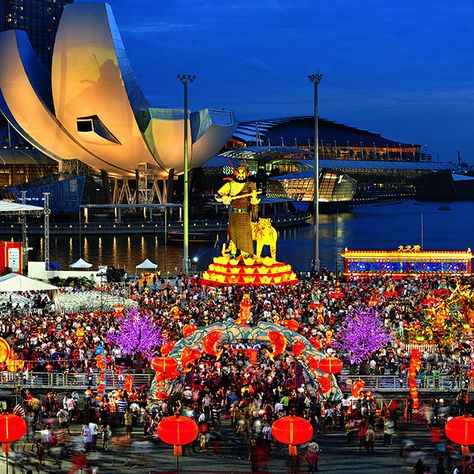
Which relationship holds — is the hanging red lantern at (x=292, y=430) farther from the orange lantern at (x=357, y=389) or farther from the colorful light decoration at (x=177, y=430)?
the orange lantern at (x=357, y=389)

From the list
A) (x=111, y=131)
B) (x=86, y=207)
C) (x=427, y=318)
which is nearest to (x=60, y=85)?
(x=111, y=131)

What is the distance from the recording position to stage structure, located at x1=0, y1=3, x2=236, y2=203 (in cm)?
6372

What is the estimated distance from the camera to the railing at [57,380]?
17.6 meters

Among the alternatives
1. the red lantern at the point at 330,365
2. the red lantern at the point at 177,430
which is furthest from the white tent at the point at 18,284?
the red lantern at the point at 177,430

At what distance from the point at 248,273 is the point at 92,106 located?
41267 mm

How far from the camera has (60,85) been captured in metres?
64.8

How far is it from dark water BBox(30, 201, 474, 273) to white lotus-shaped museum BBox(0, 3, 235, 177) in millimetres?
7868

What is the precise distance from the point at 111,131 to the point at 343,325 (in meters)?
47.1

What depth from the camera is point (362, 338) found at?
63.6ft

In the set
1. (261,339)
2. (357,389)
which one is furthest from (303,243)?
(261,339)

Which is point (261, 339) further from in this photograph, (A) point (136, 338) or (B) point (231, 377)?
(A) point (136, 338)

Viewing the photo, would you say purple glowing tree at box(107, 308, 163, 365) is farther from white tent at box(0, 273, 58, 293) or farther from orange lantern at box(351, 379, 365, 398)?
white tent at box(0, 273, 58, 293)

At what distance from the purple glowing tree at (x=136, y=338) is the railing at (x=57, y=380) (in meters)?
1.40

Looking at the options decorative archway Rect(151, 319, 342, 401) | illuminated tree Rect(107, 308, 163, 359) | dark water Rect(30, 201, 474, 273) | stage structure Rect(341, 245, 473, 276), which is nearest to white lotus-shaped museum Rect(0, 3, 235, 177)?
dark water Rect(30, 201, 474, 273)
